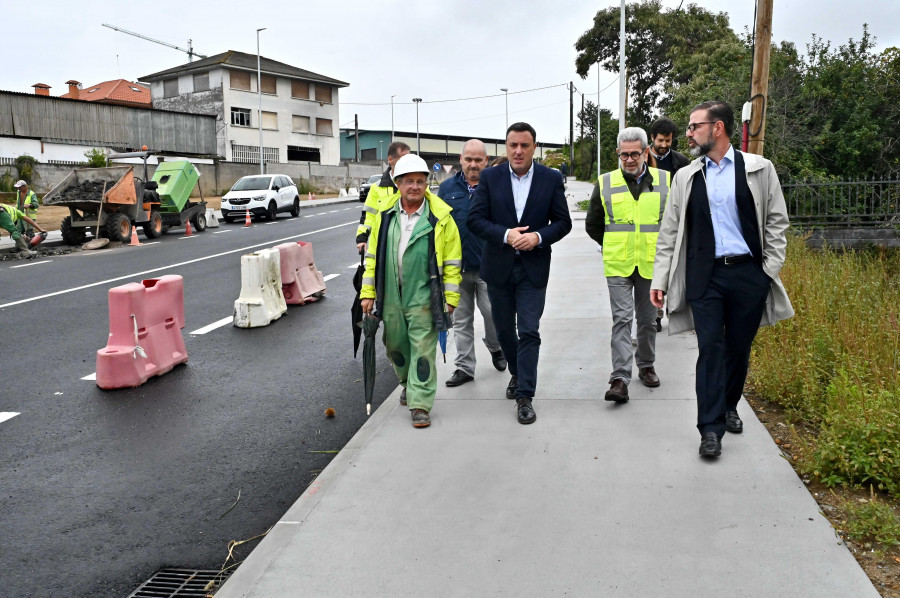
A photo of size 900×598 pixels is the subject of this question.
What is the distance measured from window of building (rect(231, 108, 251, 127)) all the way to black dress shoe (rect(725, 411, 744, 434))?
200 feet

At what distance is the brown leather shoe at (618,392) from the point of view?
18.6 feet

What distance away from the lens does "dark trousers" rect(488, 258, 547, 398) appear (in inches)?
217

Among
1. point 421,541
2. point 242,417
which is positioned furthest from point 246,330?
point 421,541

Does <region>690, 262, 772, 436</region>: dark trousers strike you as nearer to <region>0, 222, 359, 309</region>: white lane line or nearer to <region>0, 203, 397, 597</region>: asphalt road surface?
<region>0, 203, 397, 597</region>: asphalt road surface

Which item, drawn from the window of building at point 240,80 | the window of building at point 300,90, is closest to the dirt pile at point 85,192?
the window of building at point 240,80

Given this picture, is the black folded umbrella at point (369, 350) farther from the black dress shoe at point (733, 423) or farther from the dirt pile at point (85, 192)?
the dirt pile at point (85, 192)

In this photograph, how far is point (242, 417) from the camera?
20.4 feet

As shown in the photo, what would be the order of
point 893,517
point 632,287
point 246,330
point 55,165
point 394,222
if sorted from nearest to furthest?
point 893,517 < point 394,222 < point 632,287 < point 246,330 < point 55,165

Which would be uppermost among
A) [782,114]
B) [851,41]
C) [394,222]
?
[851,41]

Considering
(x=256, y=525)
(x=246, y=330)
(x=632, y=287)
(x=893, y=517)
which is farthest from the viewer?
(x=246, y=330)

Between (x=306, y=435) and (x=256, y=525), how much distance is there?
4.89 ft

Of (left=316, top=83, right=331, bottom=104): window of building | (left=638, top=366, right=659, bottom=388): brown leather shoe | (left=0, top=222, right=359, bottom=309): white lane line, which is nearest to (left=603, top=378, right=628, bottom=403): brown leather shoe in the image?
(left=638, top=366, right=659, bottom=388): brown leather shoe

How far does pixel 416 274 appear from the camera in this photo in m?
5.53

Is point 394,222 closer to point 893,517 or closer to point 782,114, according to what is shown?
point 893,517
